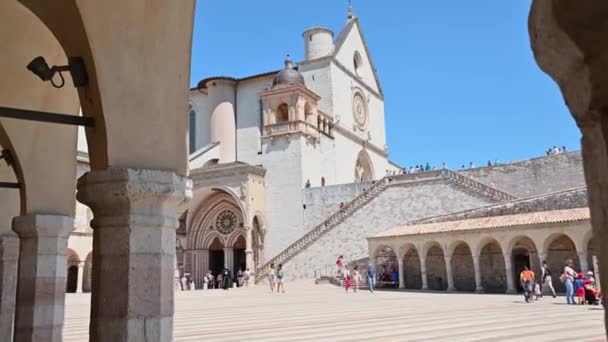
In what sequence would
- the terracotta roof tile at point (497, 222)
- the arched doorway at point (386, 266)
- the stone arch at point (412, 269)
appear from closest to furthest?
1. the terracotta roof tile at point (497, 222)
2. the stone arch at point (412, 269)
3. the arched doorway at point (386, 266)

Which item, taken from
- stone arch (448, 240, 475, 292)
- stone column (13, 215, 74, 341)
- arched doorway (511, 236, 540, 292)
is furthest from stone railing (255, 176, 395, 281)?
stone column (13, 215, 74, 341)

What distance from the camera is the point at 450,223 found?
A: 84.0 ft

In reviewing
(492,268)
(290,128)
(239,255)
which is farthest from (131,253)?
(239,255)

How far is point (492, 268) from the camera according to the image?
948 inches

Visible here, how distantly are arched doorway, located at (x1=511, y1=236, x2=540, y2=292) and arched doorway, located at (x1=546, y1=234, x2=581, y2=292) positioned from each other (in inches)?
24.7

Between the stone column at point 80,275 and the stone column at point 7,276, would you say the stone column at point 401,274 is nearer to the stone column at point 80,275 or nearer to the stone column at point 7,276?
the stone column at point 80,275

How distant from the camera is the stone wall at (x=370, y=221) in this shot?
29734 mm

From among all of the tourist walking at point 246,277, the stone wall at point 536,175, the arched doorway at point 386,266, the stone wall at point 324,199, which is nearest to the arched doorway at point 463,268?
the arched doorway at point 386,266

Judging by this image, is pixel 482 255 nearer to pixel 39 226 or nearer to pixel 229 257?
pixel 229 257

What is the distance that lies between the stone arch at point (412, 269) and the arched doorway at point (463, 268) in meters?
2.03

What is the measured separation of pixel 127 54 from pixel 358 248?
26.5 m

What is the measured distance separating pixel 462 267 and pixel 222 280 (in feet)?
52.1

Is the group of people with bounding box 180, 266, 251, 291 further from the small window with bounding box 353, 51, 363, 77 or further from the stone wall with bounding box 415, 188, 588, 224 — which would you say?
the small window with bounding box 353, 51, 363, 77

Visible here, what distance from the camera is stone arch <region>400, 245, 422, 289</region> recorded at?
88.5 feet
